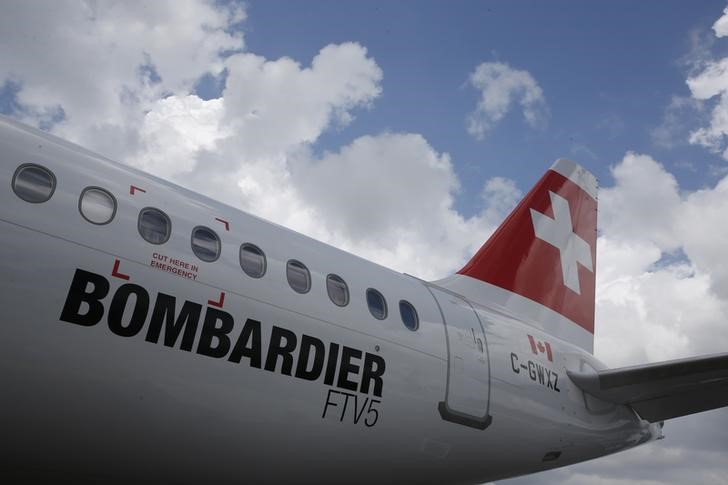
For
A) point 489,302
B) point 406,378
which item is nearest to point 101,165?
point 406,378

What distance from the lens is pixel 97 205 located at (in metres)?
4.32

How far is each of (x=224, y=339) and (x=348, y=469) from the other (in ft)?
5.79

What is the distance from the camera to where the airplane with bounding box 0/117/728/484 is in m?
3.90

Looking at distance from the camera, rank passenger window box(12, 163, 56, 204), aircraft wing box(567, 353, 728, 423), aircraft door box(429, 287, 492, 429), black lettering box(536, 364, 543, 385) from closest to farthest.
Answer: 1. passenger window box(12, 163, 56, 204)
2. aircraft door box(429, 287, 492, 429)
3. aircraft wing box(567, 353, 728, 423)
4. black lettering box(536, 364, 543, 385)

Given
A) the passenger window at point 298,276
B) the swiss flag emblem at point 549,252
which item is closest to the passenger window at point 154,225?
the passenger window at point 298,276

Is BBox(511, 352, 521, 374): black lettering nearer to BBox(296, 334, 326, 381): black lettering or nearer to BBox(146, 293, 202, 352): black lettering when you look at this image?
→ BBox(296, 334, 326, 381): black lettering

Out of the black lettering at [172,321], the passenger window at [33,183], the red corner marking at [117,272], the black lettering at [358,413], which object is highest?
the passenger window at [33,183]

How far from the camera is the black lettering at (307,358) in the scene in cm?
493

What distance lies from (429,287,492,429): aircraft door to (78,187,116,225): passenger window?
11.1 ft

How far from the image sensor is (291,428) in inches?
191

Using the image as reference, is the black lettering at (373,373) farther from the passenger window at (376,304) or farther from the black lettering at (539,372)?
the black lettering at (539,372)

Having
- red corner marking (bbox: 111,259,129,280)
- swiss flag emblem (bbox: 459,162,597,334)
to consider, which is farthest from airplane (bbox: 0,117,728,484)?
swiss flag emblem (bbox: 459,162,597,334)

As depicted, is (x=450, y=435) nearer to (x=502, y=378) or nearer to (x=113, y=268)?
(x=502, y=378)

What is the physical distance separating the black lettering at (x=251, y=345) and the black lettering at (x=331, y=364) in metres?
0.67
